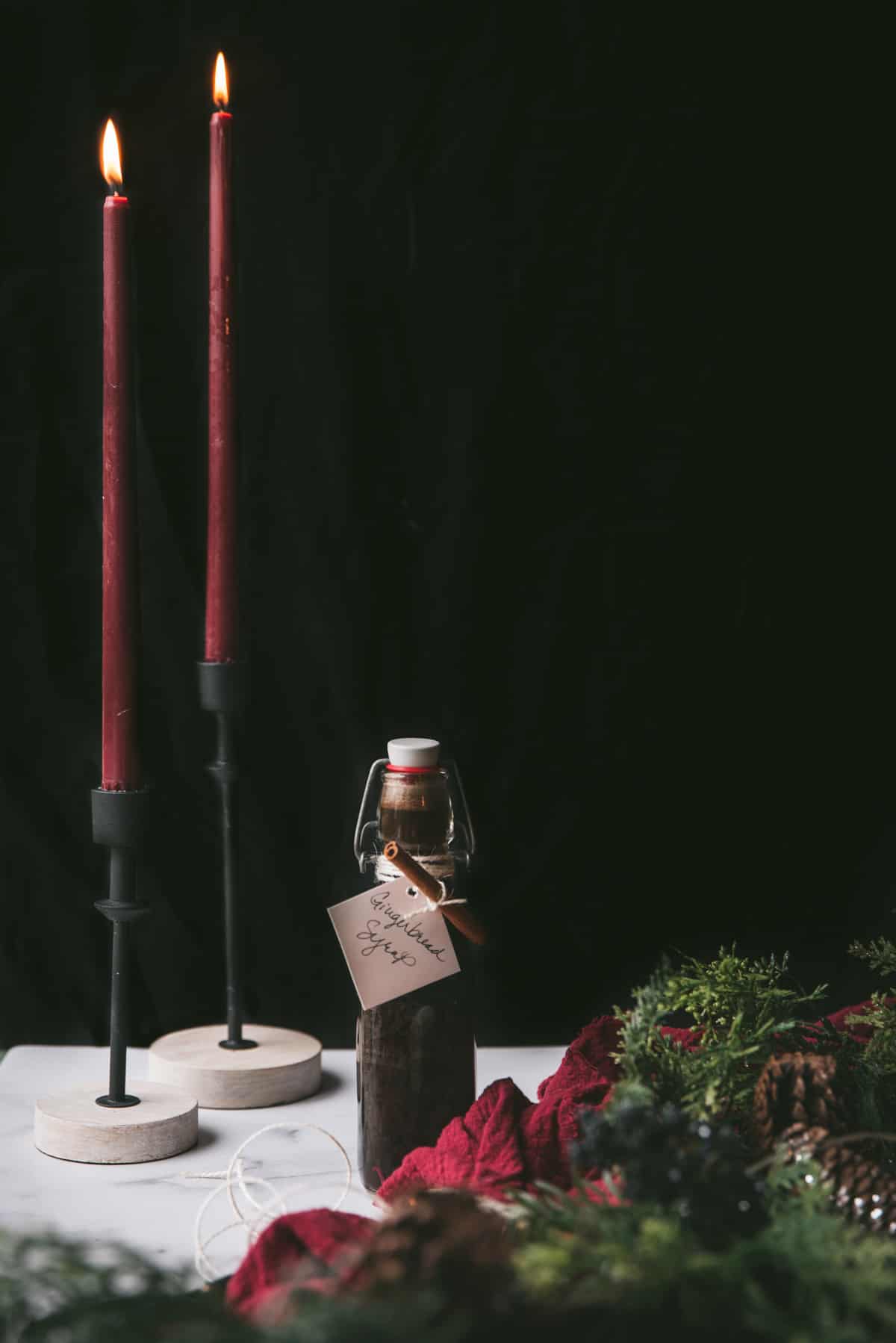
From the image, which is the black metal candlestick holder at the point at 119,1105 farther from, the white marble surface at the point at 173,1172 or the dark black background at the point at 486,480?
the dark black background at the point at 486,480

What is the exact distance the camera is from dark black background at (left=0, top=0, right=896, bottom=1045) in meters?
1.04

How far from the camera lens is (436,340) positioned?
1.05m

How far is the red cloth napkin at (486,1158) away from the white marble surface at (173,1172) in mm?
84

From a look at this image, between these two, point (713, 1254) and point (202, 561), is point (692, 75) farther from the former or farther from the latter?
point (713, 1254)

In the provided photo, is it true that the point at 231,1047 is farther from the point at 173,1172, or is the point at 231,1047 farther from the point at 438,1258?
the point at 438,1258

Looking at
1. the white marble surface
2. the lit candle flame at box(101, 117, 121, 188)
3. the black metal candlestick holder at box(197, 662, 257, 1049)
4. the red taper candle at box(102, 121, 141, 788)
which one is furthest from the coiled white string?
the lit candle flame at box(101, 117, 121, 188)

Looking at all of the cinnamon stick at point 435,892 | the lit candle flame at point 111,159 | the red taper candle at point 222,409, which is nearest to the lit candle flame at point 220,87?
the red taper candle at point 222,409

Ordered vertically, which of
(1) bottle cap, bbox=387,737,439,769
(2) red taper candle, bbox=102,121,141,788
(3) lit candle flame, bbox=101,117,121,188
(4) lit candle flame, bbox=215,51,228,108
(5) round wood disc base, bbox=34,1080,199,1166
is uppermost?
(4) lit candle flame, bbox=215,51,228,108

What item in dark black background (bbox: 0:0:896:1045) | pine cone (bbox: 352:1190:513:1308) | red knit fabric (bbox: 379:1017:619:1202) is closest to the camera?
pine cone (bbox: 352:1190:513:1308)

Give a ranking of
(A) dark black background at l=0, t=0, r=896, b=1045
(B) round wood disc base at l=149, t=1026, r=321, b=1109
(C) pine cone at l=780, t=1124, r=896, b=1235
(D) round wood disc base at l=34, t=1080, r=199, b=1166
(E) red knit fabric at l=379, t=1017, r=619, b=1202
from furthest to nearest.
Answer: (A) dark black background at l=0, t=0, r=896, b=1045, (B) round wood disc base at l=149, t=1026, r=321, b=1109, (D) round wood disc base at l=34, t=1080, r=199, b=1166, (E) red knit fabric at l=379, t=1017, r=619, b=1202, (C) pine cone at l=780, t=1124, r=896, b=1235

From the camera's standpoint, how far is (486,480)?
1.06 m

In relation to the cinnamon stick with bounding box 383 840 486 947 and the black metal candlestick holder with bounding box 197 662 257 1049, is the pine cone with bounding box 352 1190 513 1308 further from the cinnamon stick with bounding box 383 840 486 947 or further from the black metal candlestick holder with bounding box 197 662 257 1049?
the black metal candlestick holder with bounding box 197 662 257 1049

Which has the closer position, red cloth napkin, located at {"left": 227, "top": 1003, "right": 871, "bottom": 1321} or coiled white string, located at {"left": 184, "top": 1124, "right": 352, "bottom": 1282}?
red cloth napkin, located at {"left": 227, "top": 1003, "right": 871, "bottom": 1321}

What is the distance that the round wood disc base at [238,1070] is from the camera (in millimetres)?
891
